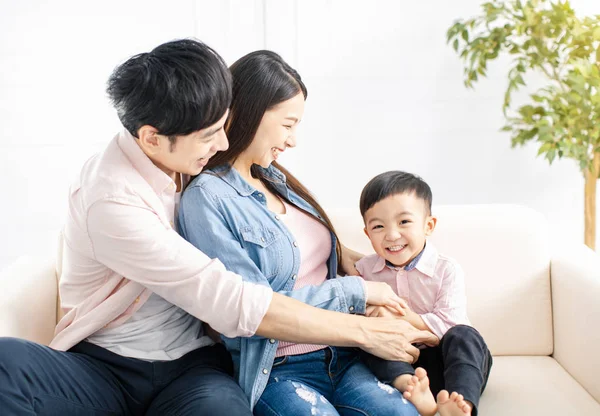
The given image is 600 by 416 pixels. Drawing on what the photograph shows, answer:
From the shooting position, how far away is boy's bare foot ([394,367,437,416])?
164 centimetres

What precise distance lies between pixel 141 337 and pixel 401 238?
2.35 feet

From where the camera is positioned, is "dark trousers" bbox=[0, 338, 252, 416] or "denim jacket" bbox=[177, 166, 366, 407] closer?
"dark trousers" bbox=[0, 338, 252, 416]

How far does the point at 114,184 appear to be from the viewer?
5.08 ft

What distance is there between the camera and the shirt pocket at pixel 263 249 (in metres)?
1.73

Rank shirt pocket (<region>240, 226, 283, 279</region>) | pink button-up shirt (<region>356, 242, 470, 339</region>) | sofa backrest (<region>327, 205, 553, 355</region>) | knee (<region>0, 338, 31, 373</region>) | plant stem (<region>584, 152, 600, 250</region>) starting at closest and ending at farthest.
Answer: knee (<region>0, 338, 31, 373</region>) < shirt pocket (<region>240, 226, 283, 279</region>) < pink button-up shirt (<region>356, 242, 470, 339</region>) < sofa backrest (<region>327, 205, 553, 355</region>) < plant stem (<region>584, 152, 600, 250</region>)

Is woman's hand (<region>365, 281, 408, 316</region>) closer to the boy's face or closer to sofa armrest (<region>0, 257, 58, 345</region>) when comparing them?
the boy's face

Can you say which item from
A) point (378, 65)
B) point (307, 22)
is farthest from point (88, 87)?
point (378, 65)

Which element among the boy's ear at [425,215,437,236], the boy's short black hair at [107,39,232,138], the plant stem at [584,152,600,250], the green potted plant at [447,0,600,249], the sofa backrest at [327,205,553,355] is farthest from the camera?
the plant stem at [584,152,600,250]

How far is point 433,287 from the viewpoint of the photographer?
6.19ft

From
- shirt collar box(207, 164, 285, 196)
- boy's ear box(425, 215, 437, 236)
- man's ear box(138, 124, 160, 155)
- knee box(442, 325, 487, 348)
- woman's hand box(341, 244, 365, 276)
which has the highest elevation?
man's ear box(138, 124, 160, 155)

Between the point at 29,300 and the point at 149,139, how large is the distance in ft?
1.96

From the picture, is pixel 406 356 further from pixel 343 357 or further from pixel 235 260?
pixel 235 260

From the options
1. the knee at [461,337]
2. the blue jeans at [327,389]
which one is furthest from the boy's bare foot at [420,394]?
the knee at [461,337]

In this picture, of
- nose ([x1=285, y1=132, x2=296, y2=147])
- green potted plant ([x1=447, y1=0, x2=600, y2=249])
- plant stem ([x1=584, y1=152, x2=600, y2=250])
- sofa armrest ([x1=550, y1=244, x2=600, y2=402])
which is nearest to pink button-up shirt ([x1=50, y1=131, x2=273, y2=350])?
nose ([x1=285, y1=132, x2=296, y2=147])
